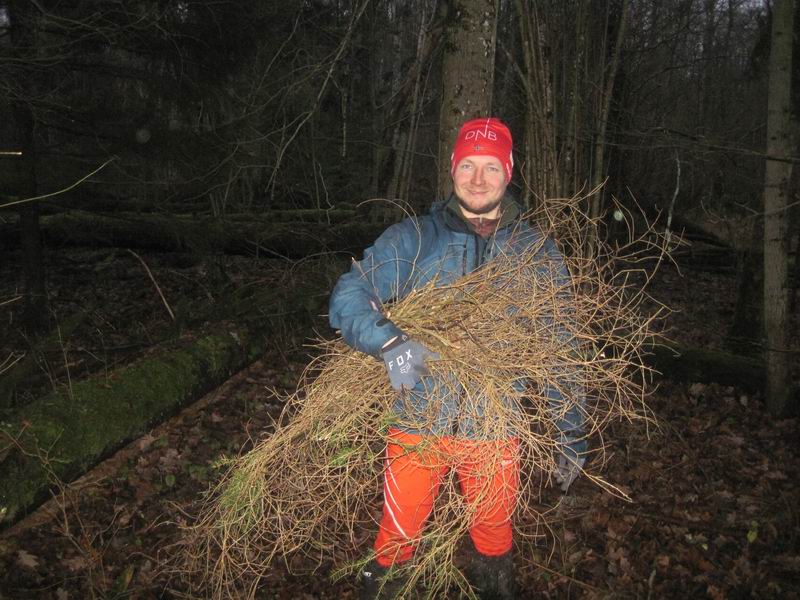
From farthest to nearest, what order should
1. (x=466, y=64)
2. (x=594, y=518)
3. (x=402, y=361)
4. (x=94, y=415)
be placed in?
(x=594, y=518), (x=94, y=415), (x=466, y=64), (x=402, y=361)

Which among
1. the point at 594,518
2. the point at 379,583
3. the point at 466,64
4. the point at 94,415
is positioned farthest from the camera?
the point at 594,518

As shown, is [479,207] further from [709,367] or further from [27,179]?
[27,179]

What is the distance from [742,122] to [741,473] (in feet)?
39.7

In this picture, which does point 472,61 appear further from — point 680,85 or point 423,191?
point 680,85

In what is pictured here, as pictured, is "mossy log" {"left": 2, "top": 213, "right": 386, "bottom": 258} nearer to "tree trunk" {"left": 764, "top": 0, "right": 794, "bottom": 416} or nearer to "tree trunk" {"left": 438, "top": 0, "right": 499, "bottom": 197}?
"tree trunk" {"left": 438, "top": 0, "right": 499, "bottom": 197}

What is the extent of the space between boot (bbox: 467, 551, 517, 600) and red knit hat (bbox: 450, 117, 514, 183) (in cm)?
163

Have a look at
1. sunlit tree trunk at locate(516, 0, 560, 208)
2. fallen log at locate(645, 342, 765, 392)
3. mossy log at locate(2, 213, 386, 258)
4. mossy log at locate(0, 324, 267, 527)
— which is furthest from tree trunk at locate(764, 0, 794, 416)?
mossy log at locate(2, 213, 386, 258)

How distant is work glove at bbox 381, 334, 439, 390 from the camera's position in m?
1.81

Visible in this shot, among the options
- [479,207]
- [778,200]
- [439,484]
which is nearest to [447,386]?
[439,484]

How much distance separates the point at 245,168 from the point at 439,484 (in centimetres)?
556

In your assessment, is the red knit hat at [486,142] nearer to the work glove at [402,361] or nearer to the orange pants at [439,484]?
the work glove at [402,361]

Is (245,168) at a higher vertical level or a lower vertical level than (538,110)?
A: lower

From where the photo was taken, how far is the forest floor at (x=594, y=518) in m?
2.91

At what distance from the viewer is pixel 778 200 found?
4172 mm
